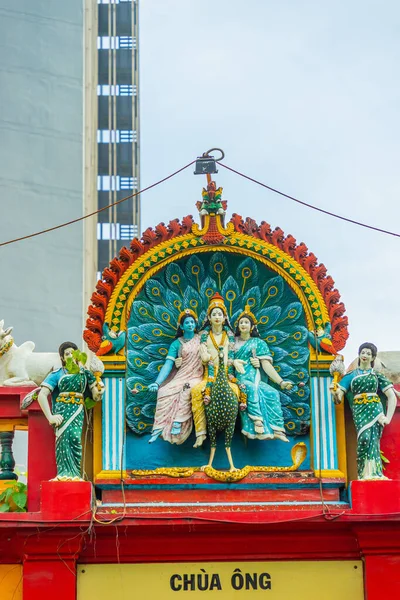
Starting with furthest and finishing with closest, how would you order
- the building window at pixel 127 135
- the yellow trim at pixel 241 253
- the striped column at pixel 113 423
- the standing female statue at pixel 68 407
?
1. the building window at pixel 127 135
2. the yellow trim at pixel 241 253
3. the striped column at pixel 113 423
4. the standing female statue at pixel 68 407

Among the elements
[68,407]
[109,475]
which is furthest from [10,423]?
[109,475]

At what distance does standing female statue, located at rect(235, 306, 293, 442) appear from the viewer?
14.2 m

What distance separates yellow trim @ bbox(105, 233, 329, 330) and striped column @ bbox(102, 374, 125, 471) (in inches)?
23.4

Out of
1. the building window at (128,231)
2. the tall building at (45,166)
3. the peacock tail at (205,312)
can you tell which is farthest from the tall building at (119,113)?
the peacock tail at (205,312)

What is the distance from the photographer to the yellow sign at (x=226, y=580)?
13.6m

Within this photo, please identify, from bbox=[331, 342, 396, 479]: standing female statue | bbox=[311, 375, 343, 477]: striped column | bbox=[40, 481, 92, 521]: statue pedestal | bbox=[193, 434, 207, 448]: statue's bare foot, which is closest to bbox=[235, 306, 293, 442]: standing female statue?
bbox=[311, 375, 343, 477]: striped column

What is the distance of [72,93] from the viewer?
30.8 metres

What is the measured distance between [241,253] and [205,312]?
702 mm

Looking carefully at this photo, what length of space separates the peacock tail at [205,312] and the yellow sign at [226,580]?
139 centimetres

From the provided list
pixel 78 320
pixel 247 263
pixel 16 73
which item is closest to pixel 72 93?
pixel 16 73

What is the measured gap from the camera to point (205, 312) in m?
14.8

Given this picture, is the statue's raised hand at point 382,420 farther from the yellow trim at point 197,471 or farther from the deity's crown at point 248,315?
the deity's crown at point 248,315

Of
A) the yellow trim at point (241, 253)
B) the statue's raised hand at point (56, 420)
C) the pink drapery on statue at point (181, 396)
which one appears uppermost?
the yellow trim at point (241, 253)

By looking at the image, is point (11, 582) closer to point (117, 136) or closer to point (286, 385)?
point (286, 385)
